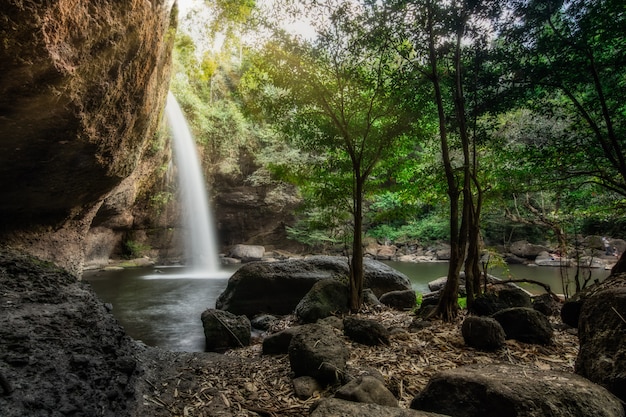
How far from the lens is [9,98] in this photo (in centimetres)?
410

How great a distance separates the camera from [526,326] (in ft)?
13.2

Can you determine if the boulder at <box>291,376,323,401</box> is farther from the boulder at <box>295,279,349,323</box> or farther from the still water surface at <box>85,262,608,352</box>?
the still water surface at <box>85,262,608,352</box>

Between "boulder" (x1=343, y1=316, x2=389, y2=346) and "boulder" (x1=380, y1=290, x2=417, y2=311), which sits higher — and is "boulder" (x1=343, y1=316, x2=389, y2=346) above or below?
above

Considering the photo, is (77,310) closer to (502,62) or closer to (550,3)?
(502,62)

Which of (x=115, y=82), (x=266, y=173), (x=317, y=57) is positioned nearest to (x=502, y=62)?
(x=317, y=57)

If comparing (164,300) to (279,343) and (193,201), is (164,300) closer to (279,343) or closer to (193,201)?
(279,343)

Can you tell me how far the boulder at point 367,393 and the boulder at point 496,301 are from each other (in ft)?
10.0

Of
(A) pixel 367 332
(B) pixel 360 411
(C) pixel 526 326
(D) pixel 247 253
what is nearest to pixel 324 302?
(A) pixel 367 332

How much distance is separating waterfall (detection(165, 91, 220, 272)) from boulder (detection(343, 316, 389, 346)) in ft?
58.6

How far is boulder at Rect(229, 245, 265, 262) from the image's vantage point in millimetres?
24172

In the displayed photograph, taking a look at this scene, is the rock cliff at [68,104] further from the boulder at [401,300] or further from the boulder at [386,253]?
the boulder at [386,253]

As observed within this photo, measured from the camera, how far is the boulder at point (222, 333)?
5.85 metres

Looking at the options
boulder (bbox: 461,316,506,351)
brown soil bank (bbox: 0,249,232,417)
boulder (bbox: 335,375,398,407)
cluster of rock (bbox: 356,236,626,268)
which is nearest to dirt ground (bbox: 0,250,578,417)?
brown soil bank (bbox: 0,249,232,417)

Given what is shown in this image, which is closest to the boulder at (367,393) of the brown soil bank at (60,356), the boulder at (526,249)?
the brown soil bank at (60,356)
